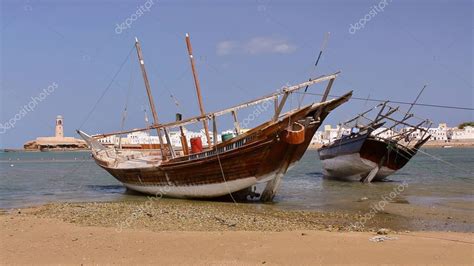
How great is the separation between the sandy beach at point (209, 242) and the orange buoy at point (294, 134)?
12.1 feet

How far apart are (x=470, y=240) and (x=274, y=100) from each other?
8.93 metres

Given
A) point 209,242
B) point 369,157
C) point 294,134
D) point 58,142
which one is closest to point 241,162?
point 294,134

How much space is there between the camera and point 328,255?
868 cm

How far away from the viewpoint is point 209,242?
32.2 feet

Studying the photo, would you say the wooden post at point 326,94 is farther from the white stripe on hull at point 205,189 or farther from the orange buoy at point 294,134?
the white stripe on hull at point 205,189

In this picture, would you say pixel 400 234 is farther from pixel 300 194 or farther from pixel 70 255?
pixel 300 194

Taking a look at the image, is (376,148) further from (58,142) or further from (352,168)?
(58,142)

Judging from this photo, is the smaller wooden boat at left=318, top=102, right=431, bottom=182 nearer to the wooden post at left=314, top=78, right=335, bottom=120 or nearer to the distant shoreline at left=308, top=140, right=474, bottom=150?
the wooden post at left=314, top=78, right=335, bottom=120

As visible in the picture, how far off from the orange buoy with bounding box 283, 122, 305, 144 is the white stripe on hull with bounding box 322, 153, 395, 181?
13.7 m

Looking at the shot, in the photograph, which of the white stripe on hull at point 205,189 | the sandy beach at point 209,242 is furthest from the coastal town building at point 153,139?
the sandy beach at point 209,242

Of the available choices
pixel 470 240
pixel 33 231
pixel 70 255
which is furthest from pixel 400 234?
pixel 33 231

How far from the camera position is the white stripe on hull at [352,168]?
2992 centimetres

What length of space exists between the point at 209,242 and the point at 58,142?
178m

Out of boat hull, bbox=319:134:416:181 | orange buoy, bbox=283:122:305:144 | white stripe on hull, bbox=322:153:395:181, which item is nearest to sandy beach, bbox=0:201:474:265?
orange buoy, bbox=283:122:305:144
